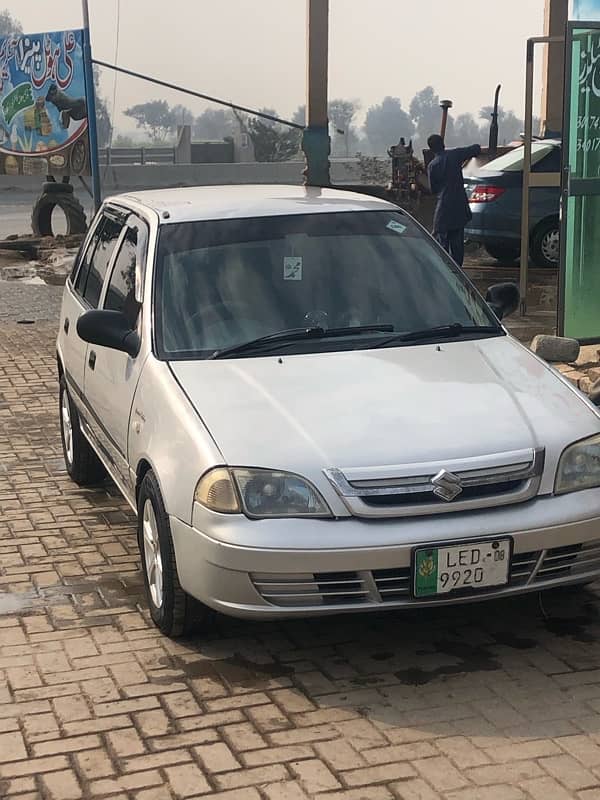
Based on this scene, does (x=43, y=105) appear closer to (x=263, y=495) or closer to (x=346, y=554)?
(x=263, y=495)

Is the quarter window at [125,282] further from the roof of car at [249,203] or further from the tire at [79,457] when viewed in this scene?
the tire at [79,457]

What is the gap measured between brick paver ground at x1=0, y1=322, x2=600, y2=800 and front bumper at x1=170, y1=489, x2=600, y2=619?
0.31 m

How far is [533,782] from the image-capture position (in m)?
3.85

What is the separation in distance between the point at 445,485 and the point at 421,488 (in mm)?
85

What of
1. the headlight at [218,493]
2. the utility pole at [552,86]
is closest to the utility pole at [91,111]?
the utility pole at [552,86]

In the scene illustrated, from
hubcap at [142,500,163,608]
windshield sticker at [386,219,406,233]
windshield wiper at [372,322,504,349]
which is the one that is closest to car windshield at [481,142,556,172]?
windshield sticker at [386,219,406,233]

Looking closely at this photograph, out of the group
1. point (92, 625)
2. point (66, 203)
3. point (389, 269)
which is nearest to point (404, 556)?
point (92, 625)

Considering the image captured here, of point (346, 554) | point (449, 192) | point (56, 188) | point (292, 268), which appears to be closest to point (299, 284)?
point (292, 268)

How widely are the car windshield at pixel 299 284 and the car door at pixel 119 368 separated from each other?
0.67 feet

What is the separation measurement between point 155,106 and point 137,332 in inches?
5175

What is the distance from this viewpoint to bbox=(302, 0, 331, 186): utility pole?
2339cm

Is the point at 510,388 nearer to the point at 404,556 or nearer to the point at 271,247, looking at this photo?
the point at 404,556

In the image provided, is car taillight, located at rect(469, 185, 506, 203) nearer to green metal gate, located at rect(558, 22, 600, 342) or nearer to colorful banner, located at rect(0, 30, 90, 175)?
green metal gate, located at rect(558, 22, 600, 342)

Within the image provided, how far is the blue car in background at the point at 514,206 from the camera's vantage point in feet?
52.7
